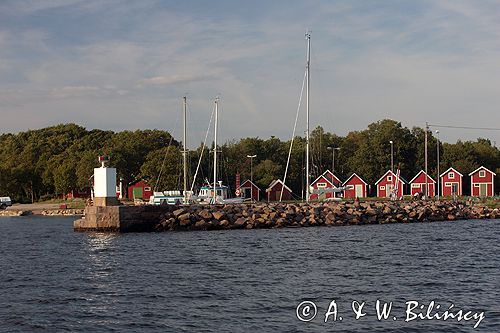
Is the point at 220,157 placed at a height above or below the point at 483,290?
above

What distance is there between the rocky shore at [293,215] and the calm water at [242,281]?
23.1 feet

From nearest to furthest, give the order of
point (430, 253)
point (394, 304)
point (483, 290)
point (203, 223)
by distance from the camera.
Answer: point (394, 304) < point (483, 290) < point (430, 253) < point (203, 223)

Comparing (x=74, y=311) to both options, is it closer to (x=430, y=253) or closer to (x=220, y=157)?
(x=430, y=253)

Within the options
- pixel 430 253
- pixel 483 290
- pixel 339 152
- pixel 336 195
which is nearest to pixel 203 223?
pixel 430 253

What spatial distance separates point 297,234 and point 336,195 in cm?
4451

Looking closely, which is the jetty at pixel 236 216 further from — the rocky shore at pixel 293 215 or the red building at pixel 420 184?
the red building at pixel 420 184

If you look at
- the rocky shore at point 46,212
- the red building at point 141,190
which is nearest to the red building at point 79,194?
the red building at point 141,190

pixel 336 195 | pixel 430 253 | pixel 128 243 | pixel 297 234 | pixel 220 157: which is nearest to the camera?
pixel 430 253

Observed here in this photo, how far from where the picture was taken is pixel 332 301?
2008cm

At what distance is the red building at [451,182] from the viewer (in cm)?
8800

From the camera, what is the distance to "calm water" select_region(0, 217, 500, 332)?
1797cm

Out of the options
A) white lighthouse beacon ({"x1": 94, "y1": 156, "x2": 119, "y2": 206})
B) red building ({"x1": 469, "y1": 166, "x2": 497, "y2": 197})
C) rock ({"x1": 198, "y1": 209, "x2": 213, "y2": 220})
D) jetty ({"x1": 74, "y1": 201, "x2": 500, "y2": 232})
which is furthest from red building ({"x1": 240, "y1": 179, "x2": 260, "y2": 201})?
white lighthouse beacon ({"x1": 94, "y1": 156, "x2": 119, "y2": 206})

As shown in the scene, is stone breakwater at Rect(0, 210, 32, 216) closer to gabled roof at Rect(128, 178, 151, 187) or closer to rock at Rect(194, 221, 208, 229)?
gabled roof at Rect(128, 178, 151, 187)

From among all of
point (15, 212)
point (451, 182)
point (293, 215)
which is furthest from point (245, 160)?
point (293, 215)
